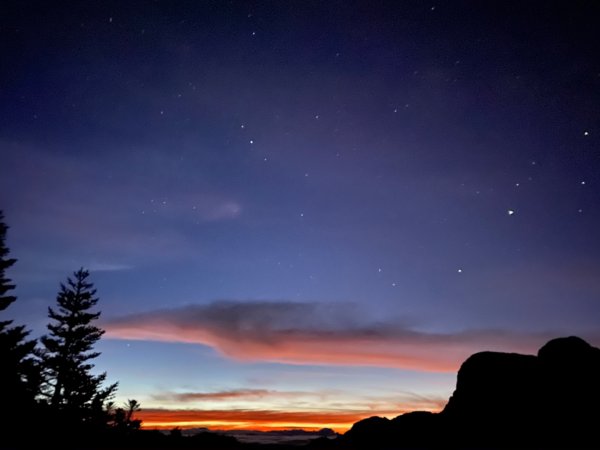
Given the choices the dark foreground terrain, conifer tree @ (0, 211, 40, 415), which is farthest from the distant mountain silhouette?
conifer tree @ (0, 211, 40, 415)

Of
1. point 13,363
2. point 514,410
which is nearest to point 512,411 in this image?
point 514,410

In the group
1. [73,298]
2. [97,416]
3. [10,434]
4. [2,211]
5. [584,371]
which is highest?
[2,211]

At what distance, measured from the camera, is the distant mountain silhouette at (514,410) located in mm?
22406

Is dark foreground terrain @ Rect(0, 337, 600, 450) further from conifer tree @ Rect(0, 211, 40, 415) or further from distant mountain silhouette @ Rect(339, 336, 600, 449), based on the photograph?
conifer tree @ Rect(0, 211, 40, 415)

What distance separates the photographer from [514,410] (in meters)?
24.9

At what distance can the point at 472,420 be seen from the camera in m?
26.8

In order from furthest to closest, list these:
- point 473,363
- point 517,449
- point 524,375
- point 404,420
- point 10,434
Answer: point 473,363, point 404,420, point 524,375, point 517,449, point 10,434

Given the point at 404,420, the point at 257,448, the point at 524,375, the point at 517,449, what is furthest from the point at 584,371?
the point at 257,448

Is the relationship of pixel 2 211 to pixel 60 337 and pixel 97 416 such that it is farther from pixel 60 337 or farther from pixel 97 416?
pixel 97 416

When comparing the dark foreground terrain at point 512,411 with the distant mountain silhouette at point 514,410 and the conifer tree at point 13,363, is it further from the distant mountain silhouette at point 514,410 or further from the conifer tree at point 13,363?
the conifer tree at point 13,363

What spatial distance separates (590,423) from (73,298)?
123 feet

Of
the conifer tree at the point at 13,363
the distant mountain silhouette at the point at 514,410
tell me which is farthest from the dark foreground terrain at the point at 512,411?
the conifer tree at the point at 13,363

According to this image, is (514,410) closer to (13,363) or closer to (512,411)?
(512,411)

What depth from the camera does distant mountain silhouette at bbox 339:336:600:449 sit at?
2241 cm
